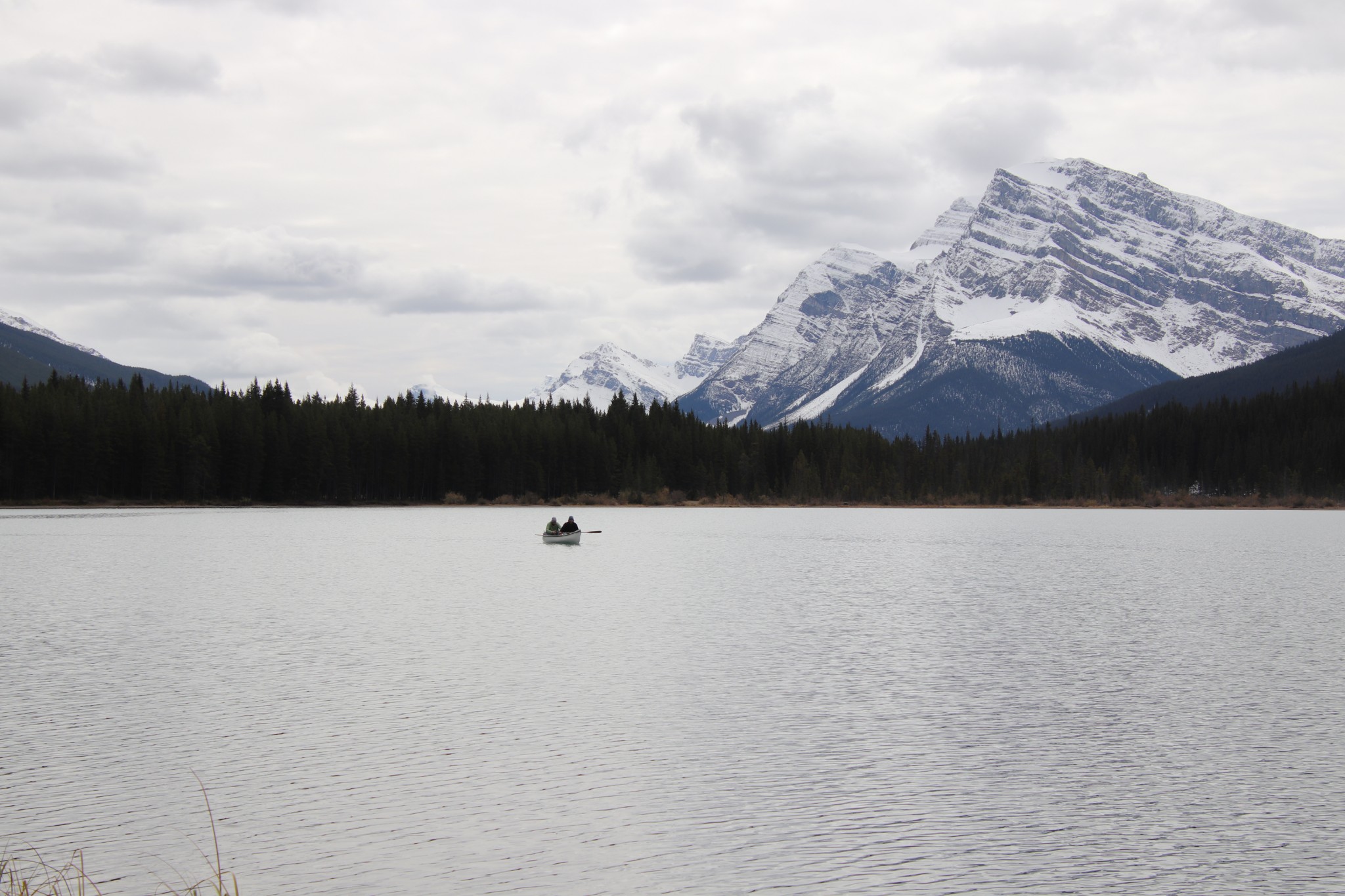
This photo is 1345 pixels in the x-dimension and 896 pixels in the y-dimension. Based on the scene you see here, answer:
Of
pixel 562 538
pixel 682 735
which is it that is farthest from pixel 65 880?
pixel 562 538

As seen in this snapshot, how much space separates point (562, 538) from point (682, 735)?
6478cm

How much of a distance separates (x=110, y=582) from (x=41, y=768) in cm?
3765

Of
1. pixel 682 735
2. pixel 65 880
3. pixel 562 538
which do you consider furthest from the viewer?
pixel 562 538

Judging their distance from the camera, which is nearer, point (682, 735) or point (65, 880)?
point (65, 880)

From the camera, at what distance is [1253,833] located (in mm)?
16984

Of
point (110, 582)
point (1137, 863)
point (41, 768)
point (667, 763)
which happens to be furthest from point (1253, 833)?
point (110, 582)

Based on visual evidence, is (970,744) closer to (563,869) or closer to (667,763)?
(667,763)

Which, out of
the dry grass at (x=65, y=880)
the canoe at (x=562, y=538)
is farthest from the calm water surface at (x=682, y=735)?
the canoe at (x=562, y=538)

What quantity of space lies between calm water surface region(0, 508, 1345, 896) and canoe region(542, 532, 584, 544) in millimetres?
31430

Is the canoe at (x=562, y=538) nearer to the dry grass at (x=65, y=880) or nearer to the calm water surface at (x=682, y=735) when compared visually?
the calm water surface at (x=682, y=735)

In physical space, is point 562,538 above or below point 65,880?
above

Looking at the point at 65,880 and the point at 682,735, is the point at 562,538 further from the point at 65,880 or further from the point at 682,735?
the point at 65,880

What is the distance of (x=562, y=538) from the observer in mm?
87750

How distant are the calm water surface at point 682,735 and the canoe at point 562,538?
103 ft
